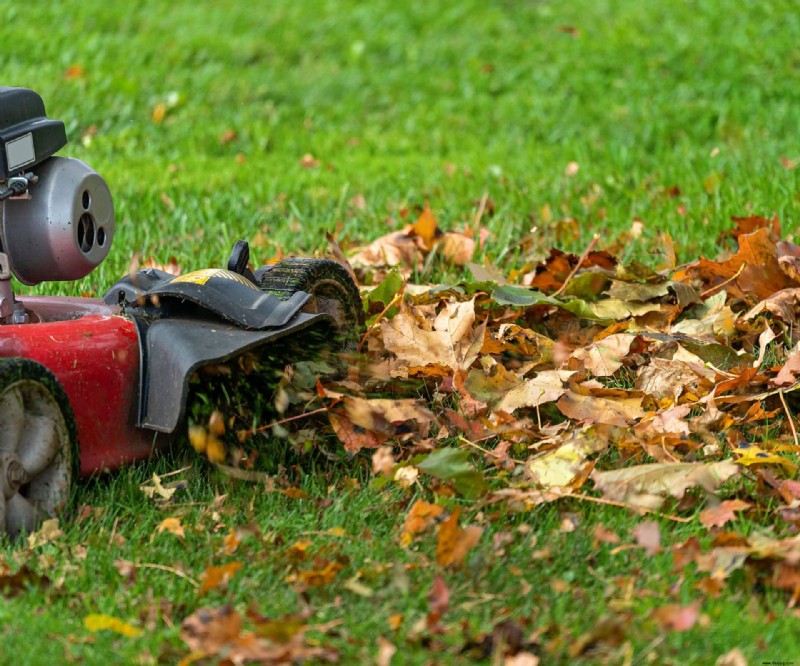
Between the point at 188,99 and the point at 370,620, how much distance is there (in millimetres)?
5013

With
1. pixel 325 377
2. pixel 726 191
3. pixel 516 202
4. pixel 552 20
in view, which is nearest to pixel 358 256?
pixel 516 202

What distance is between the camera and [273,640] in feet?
6.05

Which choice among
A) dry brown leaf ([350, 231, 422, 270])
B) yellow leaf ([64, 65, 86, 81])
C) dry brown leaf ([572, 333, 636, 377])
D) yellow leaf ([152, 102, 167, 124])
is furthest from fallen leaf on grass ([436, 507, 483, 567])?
yellow leaf ([64, 65, 86, 81])

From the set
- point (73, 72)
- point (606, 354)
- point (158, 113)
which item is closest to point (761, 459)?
point (606, 354)

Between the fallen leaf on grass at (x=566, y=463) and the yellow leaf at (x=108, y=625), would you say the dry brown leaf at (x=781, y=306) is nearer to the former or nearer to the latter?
the fallen leaf on grass at (x=566, y=463)

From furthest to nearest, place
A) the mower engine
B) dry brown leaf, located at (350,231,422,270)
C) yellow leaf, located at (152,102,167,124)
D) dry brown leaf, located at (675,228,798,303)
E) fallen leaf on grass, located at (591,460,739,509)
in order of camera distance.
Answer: yellow leaf, located at (152,102,167,124) → dry brown leaf, located at (350,231,422,270) → dry brown leaf, located at (675,228,798,303) → the mower engine → fallen leaf on grass, located at (591,460,739,509)

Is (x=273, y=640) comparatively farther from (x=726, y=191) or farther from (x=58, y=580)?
(x=726, y=191)

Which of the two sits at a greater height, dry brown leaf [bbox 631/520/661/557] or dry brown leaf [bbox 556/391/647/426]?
dry brown leaf [bbox 631/520/661/557]

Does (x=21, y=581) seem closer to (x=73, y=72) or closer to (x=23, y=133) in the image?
(x=23, y=133)

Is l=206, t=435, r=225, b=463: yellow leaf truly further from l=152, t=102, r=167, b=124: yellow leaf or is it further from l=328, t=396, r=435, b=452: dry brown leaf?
l=152, t=102, r=167, b=124: yellow leaf

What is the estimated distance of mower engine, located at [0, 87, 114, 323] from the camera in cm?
266

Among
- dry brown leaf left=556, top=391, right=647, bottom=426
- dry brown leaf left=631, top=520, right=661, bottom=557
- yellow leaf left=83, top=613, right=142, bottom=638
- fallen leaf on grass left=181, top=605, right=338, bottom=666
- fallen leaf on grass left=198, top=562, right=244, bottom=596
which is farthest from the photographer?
dry brown leaf left=556, top=391, right=647, bottom=426

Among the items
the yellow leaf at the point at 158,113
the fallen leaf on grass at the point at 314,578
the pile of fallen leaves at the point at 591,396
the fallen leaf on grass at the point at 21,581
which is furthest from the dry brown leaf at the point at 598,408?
the yellow leaf at the point at 158,113

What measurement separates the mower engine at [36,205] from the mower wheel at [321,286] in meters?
0.45
